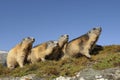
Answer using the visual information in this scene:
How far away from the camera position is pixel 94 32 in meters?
28.4

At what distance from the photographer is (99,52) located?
27.4 meters

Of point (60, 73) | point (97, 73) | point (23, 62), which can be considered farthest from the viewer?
point (23, 62)

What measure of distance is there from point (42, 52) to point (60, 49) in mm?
1451

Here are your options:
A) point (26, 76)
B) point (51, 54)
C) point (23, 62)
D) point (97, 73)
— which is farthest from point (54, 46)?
point (97, 73)

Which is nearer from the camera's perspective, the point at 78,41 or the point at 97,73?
the point at 97,73

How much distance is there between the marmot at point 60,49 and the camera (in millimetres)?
28052

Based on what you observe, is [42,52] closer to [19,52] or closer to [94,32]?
[19,52]

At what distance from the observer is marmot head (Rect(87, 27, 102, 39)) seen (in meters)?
28.2

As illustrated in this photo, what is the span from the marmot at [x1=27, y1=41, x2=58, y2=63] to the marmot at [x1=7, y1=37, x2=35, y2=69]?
52 centimetres

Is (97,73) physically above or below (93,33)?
below

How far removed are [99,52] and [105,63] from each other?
832 cm

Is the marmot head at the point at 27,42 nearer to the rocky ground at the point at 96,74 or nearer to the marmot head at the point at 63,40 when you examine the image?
the marmot head at the point at 63,40

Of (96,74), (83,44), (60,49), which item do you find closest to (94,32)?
(83,44)

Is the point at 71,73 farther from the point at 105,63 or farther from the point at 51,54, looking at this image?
the point at 51,54
